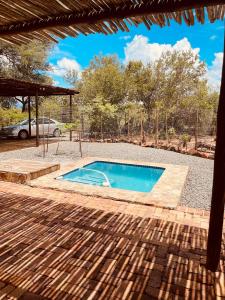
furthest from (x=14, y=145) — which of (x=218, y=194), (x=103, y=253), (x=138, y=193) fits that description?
(x=218, y=194)

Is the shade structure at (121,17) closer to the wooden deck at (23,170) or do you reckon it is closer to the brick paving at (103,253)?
the brick paving at (103,253)

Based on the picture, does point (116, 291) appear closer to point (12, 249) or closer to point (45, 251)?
point (45, 251)

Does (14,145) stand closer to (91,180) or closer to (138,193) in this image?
(91,180)

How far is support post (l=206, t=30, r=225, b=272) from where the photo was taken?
1790 mm

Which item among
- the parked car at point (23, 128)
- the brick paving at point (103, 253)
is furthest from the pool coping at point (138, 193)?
the parked car at point (23, 128)

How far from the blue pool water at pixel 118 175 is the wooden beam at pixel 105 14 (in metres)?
4.13

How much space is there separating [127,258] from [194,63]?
18.0 m

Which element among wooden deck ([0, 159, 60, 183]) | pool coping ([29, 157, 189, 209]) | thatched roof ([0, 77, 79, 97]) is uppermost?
thatched roof ([0, 77, 79, 97])

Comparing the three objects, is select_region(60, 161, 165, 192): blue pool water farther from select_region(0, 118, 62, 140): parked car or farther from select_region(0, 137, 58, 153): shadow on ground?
select_region(0, 118, 62, 140): parked car

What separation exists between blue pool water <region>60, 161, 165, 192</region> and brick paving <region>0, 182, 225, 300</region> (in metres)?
2.90

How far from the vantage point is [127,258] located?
2.19 meters

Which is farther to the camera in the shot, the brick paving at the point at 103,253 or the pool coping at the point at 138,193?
the pool coping at the point at 138,193

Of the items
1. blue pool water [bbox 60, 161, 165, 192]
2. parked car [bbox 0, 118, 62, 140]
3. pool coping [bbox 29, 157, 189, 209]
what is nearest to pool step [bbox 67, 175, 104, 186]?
blue pool water [bbox 60, 161, 165, 192]

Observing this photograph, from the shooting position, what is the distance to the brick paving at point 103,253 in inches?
71.0
